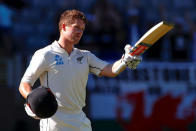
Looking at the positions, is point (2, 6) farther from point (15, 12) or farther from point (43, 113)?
point (43, 113)

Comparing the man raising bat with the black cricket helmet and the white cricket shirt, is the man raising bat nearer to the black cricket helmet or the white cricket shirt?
the white cricket shirt

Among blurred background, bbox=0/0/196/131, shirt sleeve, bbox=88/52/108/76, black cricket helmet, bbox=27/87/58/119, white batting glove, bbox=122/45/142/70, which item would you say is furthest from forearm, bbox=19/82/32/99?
blurred background, bbox=0/0/196/131

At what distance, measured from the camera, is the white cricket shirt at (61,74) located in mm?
5480

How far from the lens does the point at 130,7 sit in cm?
1273

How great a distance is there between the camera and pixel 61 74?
18.2ft

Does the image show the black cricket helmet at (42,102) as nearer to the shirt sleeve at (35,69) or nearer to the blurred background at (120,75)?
the shirt sleeve at (35,69)

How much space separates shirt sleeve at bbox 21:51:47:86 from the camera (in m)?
5.42

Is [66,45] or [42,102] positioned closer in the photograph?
[42,102]

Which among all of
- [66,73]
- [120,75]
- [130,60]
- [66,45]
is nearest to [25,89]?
[66,73]

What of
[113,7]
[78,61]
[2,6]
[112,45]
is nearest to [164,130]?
[112,45]

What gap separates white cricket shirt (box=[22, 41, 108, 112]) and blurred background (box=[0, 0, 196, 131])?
200 inches

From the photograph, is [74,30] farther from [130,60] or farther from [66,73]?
[130,60]

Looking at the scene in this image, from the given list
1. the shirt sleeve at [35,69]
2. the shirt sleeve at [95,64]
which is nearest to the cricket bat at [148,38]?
the shirt sleeve at [95,64]

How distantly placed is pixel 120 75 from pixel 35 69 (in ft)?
19.0
